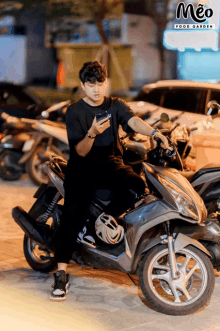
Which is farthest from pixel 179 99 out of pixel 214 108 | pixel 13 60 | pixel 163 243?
pixel 13 60

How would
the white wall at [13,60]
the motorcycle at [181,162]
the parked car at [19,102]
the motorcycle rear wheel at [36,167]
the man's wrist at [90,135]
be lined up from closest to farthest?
the man's wrist at [90,135] → the motorcycle at [181,162] → the motorcycle rear wheel at [36,167] → the parked car at [19,102] → the white wall at [13,60]

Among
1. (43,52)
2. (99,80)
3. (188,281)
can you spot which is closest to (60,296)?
(188,281)

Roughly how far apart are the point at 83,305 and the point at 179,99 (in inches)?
245

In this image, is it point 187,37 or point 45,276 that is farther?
point 187,37

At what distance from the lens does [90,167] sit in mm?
4984

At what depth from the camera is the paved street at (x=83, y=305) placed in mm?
4473

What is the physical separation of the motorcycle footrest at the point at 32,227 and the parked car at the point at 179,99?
15.5 feet

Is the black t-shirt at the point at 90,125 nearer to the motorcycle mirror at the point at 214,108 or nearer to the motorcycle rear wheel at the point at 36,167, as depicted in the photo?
the motorcycle mirror at the point at 214,108

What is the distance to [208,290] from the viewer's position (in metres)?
4.53

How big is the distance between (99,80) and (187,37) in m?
5.00

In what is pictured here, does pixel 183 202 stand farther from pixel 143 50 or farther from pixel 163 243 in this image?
pixel 143 50

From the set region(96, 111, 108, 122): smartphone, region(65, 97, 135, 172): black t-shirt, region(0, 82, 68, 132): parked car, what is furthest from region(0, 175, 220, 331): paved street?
region(0, 82, 68, 132): parked car

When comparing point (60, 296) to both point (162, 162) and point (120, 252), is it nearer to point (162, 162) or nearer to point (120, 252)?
point (120, 252)

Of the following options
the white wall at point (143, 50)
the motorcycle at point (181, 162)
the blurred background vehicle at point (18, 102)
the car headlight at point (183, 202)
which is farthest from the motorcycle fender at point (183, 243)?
the white wall at point (143, 50)
